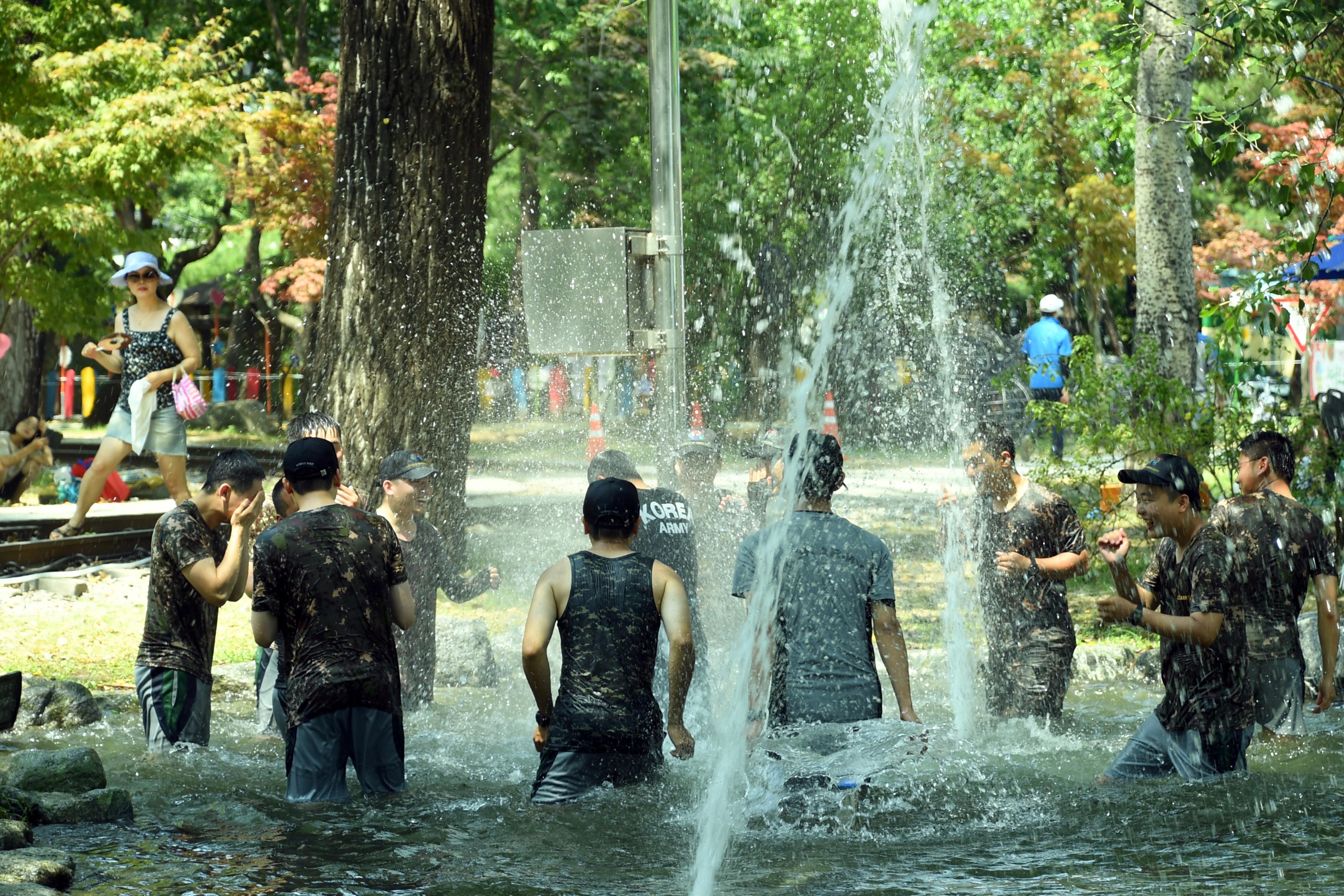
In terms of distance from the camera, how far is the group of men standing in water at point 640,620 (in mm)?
5219

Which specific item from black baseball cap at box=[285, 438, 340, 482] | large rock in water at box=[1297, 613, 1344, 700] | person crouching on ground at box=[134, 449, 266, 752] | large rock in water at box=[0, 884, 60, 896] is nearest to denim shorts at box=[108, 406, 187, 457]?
person crouching on ground at box=[134, 449, 266, 752]

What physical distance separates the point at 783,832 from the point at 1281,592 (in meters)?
2.46

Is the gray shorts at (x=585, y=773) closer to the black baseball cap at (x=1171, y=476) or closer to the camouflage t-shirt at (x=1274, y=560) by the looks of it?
the black baseball cap at (x=1171, y=476)

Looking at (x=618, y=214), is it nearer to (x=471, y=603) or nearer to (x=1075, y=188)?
(x=1075, y=188)

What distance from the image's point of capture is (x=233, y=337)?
37.8 metres

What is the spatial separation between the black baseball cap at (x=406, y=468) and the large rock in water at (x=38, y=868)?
2.57 m

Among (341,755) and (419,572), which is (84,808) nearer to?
(341,755)

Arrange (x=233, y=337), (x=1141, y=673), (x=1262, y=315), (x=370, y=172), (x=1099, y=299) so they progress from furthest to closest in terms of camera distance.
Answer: (x=233, y=337) → (x=1099, y=299) → (x=370, y=172) → (x=1141, y=673) → (x=1262, y=315)

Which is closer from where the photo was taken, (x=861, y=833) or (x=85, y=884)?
(x=85, y=884)

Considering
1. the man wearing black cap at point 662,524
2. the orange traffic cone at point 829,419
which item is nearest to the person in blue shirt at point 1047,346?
the orange traffic cone at point 829,419

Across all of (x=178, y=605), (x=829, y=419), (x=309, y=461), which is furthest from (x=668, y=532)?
(x=829, y=419)

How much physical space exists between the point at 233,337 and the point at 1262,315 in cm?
3339

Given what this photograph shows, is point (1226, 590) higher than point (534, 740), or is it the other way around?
point (1226, 590)

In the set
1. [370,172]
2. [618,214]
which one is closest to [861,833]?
[370,172]
